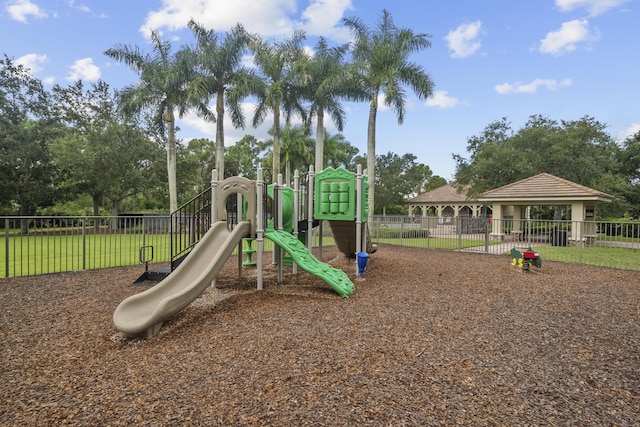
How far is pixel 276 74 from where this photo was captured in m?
20.9

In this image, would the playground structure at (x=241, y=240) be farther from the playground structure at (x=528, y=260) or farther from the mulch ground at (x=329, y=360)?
the playground structure at (x=528, y=260)

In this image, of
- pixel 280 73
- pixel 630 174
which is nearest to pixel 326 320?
pixel 280 73

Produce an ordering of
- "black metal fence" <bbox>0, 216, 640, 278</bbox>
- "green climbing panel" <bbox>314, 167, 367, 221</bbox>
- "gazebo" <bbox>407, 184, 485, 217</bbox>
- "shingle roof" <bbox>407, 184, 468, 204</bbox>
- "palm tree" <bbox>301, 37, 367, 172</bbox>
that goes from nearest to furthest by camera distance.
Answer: "green climbing panel" <bbox>314, 167, 367, 221</bbox>
"black metal fence" <bbox>0, 216, 640, 278</bbox>
"palm tree" <bbox>301, 37, 367, 172</bbox>
"gazebo" <bbox>407, 184, 485, 217</bbox>
"shingle roof" <bbox>407, 184, 468, 204</bbox>

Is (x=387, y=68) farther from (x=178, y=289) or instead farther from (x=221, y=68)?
(x=178, y=289)

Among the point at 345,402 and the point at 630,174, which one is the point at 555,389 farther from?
the point at 630,174

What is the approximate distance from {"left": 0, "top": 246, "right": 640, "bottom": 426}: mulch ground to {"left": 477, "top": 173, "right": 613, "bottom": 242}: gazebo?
1159 cm

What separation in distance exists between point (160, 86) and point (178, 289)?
61.9ft

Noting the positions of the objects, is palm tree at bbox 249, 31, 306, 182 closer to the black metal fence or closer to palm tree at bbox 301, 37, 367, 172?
palm tree at bbox 301, 37, 367, 172

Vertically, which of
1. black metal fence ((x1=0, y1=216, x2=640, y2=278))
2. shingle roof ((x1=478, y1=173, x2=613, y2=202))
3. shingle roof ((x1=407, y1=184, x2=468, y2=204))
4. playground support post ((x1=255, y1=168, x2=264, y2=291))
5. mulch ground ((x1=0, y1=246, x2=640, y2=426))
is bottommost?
mulch ground ((x1=0, y1=246, x2=640, y2=426))

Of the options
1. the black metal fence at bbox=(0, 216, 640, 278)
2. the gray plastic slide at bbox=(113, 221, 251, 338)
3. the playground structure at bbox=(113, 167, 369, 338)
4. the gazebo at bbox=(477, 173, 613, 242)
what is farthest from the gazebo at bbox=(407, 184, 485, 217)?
the gray plastic slide at bbox=(113, 221, 251, 338)

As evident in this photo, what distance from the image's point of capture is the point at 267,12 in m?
10.3

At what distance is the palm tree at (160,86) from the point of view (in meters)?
19.9

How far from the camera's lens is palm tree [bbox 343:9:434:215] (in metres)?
17.5

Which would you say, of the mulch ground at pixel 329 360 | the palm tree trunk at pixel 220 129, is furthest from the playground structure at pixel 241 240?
the palm tree trunk at pixel 220 129
